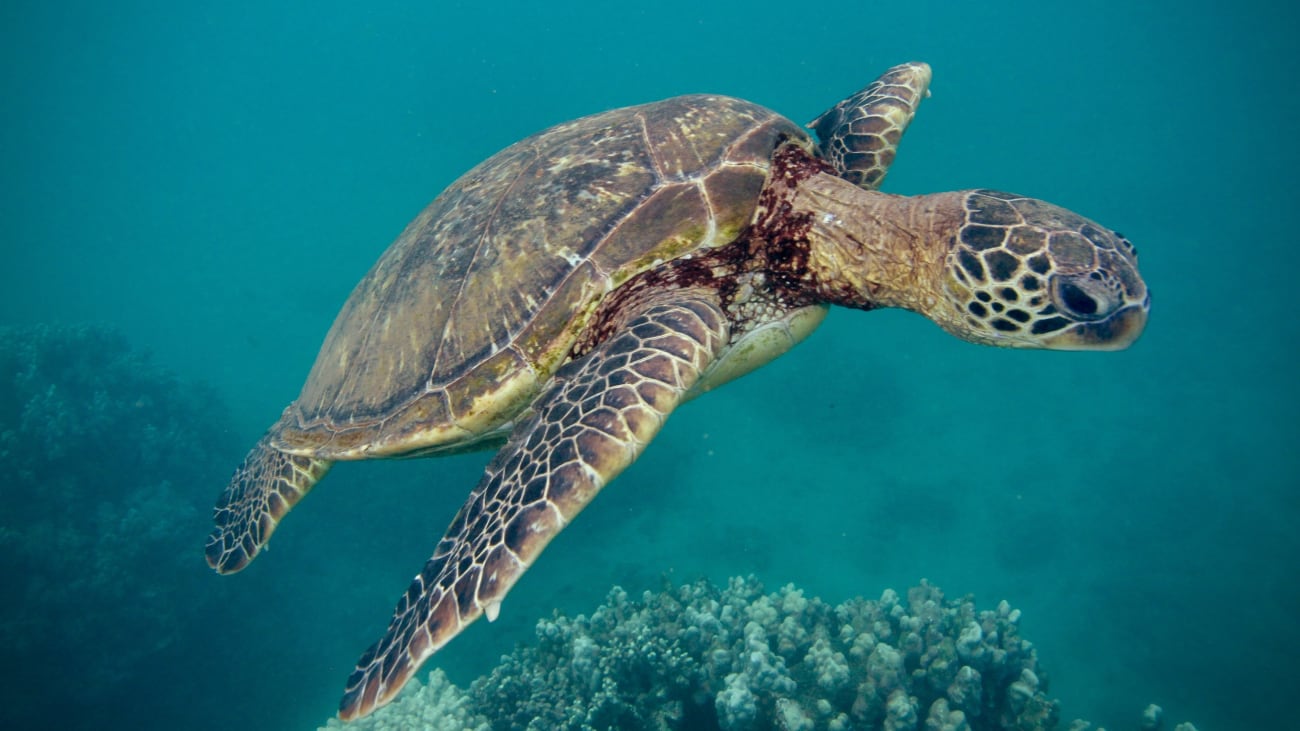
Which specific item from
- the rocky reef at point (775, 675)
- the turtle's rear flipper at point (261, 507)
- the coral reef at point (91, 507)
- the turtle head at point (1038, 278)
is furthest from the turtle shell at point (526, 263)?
the coral reef at point (91, 507)

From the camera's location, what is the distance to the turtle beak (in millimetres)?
2648

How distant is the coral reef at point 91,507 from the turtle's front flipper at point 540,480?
32.6ft

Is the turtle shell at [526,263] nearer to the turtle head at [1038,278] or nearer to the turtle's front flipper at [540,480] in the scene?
the turtle's front flipper at [540,480]

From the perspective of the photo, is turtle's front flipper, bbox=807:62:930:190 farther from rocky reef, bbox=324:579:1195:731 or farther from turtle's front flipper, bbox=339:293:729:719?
rocky reef, bbox=324:579:1195:731

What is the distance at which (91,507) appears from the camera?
10766 millimetres

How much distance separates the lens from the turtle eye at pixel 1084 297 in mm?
2621

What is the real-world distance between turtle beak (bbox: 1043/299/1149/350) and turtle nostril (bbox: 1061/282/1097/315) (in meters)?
0.08

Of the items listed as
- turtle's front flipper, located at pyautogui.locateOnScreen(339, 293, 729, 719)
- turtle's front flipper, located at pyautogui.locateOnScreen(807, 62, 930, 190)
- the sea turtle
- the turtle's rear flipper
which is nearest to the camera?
turtle's front flipper, located at pyautogui.locateOnScreen(339, 293, 729, 719)

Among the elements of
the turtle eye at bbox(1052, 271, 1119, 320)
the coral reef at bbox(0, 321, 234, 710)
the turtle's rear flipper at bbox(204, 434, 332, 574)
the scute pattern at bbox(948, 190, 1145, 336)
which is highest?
the coral reef at bbox(0, 321, 234, 710)

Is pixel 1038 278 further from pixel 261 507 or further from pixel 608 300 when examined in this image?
pixel 261 507

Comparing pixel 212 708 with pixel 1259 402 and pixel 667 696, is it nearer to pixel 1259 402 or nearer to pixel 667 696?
pixel 667 696

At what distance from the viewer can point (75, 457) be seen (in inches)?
454

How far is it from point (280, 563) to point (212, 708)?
8.07ft

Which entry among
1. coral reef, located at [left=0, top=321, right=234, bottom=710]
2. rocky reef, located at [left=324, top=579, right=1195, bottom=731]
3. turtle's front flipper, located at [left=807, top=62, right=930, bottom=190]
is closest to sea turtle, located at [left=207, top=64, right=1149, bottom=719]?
turtle's front flipper, located at [left=807, top=62, right=930, bottom=190]
